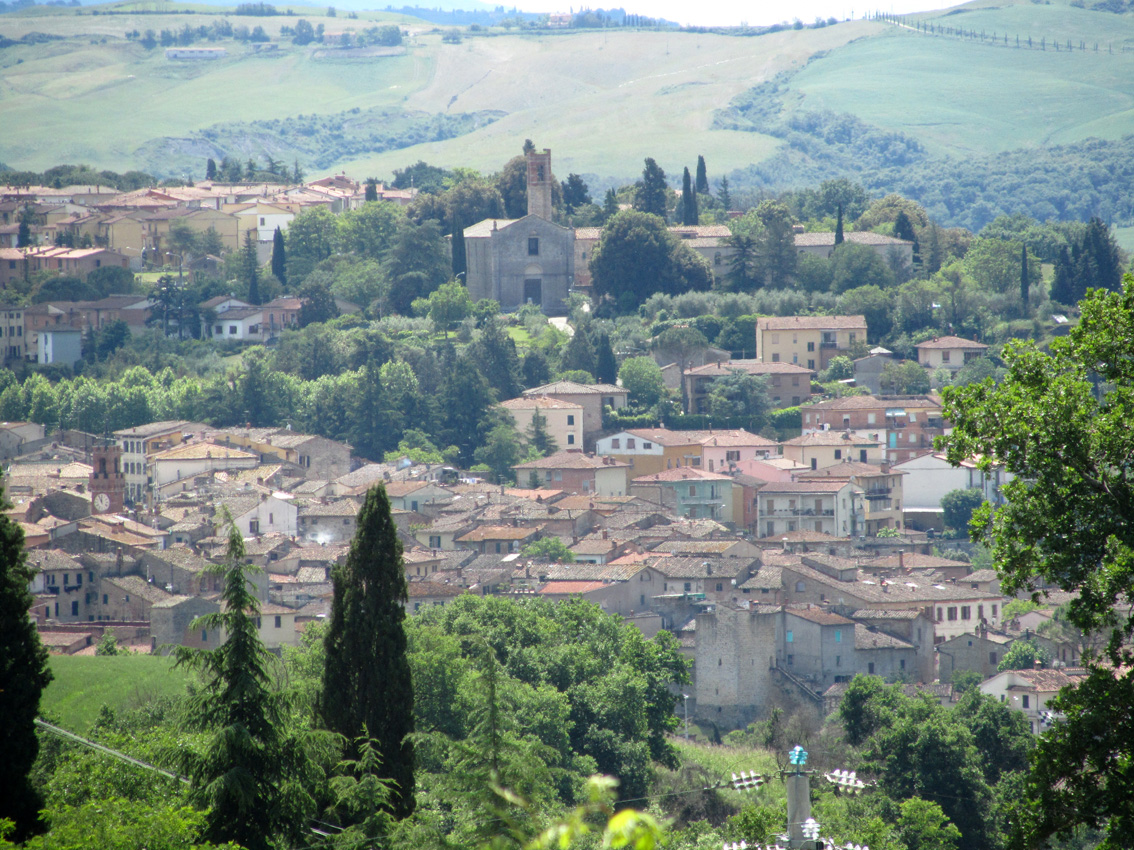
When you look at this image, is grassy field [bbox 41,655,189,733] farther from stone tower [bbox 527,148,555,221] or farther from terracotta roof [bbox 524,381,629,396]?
stone tower [bbox 527,148,555,221]

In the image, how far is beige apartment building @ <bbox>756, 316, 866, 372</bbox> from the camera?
7881 centimetres

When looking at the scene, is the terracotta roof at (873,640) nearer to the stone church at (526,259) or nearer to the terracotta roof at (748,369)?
the terracotta roof at (748,369)

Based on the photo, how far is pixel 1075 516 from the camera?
1336 cm

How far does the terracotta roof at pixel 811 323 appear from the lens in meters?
78.9

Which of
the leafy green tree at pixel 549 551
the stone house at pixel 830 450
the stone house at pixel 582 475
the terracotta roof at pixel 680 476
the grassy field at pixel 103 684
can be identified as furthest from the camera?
the stone house at pixel 830 450

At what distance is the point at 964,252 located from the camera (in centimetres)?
9794

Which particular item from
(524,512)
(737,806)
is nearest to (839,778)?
(737,806)

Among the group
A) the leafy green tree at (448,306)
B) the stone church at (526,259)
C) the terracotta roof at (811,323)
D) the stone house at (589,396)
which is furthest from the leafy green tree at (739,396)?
the stone church at (526,259)

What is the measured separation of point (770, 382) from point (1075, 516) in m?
62.1

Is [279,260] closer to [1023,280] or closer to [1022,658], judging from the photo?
[1023,280]

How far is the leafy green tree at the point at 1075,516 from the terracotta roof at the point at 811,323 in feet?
214

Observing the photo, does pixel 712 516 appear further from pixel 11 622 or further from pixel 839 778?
pixel 11 622

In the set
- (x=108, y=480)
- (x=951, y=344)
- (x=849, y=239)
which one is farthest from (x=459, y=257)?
(x=108, y=480)

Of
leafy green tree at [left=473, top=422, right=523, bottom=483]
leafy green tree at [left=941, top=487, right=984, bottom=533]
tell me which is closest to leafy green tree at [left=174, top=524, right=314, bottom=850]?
leafy green tree at [left=941, top=487, right=984, bottom=533]
